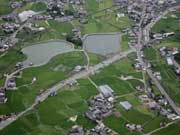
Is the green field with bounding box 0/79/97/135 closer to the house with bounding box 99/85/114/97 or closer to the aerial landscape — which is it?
the aerial landscape

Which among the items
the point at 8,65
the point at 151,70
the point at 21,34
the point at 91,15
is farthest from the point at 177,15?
the point at 8,65

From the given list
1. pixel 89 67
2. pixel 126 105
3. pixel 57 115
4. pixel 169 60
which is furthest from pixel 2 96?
pixel 169 60

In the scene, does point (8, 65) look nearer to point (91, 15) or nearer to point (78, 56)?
point (78, 56)

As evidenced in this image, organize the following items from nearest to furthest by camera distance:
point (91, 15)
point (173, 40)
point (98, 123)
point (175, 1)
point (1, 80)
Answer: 1. point (98, 123)
2. point (1, 80)
3. point (173, 40)
4. point (91, 15)
5. point (175, 1)

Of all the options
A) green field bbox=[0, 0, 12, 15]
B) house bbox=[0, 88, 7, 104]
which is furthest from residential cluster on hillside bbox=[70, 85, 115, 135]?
green field bbox=[0, 0, 12, 15]

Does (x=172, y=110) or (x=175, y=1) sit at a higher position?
(x=175, y=1)

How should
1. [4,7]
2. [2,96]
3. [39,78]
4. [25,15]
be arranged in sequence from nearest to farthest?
[2,96]
[39,78]
[25,15]
[4,7]

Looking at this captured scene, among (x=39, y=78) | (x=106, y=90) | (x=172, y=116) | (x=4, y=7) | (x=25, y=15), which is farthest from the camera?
(x=4, y=7)

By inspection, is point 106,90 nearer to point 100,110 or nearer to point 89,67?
point 100,110
